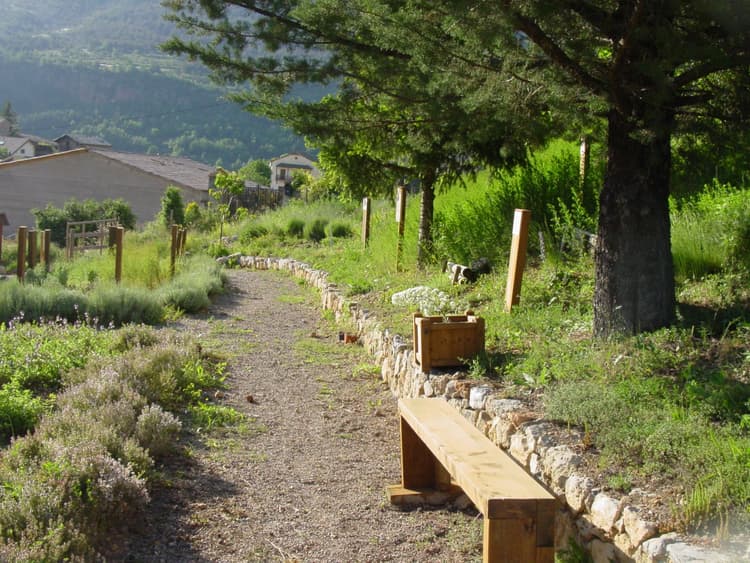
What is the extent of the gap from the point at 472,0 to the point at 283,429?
346 cm

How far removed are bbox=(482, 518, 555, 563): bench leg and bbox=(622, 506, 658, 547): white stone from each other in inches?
15.1

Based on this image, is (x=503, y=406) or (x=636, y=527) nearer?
(x=636, y=527)

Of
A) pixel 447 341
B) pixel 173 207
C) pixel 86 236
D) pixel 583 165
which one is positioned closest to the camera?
pixel 447 341

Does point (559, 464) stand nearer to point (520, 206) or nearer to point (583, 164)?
point (520, 206)

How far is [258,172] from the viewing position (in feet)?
266

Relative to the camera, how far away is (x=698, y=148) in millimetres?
7121

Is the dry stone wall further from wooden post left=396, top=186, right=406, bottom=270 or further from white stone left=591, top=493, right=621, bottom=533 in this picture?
wooden post left=396, top=186, right=406, bottom=270

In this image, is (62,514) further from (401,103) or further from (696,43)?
(401,103)

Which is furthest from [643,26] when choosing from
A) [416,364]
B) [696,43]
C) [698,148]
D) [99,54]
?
[99,54]

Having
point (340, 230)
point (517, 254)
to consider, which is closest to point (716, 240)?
point (517, 254)

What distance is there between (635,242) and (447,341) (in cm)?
158

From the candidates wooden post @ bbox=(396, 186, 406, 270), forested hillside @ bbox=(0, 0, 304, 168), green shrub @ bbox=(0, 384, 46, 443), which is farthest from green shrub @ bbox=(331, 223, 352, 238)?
forested hillside @ bbox=(0, 0, 304, 168)

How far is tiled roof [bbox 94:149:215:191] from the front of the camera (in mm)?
50325

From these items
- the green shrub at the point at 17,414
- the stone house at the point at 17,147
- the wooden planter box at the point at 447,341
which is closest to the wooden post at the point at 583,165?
the wooden planter box at the point at 447,341
